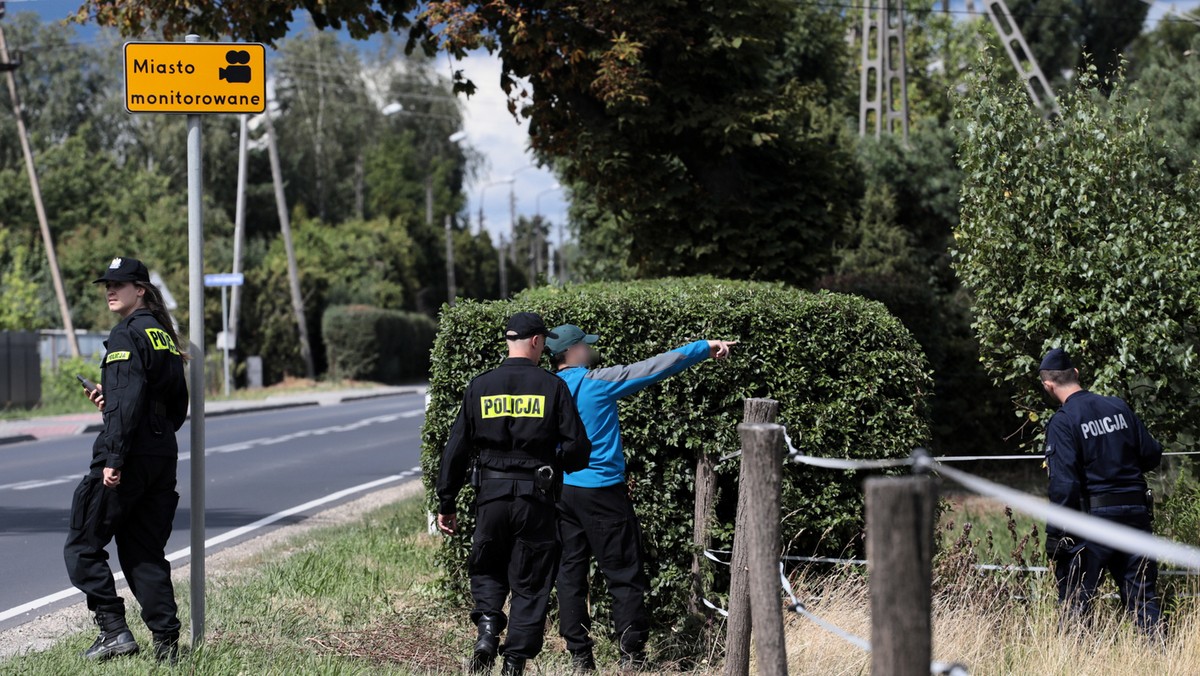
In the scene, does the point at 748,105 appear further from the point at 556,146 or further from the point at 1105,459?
the point at 1105,459

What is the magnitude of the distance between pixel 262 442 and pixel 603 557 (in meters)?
14.9

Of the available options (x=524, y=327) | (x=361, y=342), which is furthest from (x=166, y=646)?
(x=361, y=342)

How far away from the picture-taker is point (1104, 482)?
246 inches

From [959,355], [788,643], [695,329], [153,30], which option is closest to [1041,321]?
[695,329]

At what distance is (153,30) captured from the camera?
39.1 feet

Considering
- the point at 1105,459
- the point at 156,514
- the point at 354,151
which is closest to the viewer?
the point at 156,514

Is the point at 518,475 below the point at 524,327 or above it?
below

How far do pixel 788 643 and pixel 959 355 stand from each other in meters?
9.52

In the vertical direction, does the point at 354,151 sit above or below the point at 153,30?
above

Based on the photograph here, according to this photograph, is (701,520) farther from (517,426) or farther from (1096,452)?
(1096,452)

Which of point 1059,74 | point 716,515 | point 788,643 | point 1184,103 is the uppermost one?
point 1059,74

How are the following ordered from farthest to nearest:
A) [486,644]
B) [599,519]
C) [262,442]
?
[262,442] → [599,519] → [486,644]

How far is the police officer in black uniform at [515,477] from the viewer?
5637 mm

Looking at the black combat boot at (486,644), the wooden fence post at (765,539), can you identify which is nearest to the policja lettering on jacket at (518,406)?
the black combat boot at (486,644)
